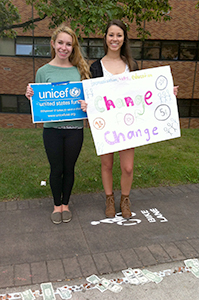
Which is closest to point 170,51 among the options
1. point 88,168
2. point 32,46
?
point 32,46

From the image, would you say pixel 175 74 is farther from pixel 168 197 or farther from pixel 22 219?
pixel 22 219

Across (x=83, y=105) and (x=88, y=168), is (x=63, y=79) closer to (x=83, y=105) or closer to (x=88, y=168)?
→ (x=83, y=105)

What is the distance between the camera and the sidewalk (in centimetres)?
Answer: 254

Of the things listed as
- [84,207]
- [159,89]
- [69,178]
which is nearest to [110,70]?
[159,89]

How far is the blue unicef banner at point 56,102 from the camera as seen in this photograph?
2.97 meters

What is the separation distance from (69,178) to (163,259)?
1316 millimetres

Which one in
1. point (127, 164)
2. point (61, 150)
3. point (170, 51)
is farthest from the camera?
point (170, 51)

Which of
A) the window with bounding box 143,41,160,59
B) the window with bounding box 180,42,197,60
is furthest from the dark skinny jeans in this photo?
the window with bounding box 180,42,197,60

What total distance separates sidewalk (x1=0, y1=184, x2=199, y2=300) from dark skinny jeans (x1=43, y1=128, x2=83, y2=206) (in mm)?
531

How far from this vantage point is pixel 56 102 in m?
3.04

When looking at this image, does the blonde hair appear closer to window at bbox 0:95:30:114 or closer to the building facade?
the building facade

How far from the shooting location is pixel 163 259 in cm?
270

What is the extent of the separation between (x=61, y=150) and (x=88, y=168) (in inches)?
80.9

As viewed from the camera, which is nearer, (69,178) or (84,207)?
(69,178)
